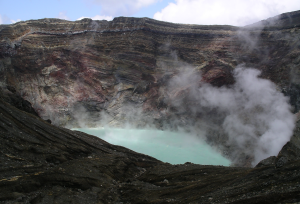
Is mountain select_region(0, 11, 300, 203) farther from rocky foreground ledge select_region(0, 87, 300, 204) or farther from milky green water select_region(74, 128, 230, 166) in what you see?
milky green water select_region(74, 128, 230, 166)

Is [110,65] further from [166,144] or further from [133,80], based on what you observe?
[166,144]

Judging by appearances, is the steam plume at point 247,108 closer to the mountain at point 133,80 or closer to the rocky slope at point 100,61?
the mountain at point 133,80

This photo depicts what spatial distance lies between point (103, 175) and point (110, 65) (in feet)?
58.1

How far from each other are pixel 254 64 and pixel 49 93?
73.0 ft

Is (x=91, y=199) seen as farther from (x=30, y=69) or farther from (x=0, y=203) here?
(x=30, y=69)

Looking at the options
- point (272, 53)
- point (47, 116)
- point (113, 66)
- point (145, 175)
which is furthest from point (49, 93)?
point (272, 53)

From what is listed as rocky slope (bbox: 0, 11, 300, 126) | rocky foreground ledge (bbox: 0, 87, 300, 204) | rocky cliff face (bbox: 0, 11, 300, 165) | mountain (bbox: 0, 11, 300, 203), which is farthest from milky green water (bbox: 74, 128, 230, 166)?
rocky foreground ledge (bbox: 0, 87, 300, 204)

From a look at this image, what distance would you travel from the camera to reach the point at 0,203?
26.4 feet

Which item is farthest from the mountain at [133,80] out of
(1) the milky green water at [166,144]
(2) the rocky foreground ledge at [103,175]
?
(1) the milky green water at [166,144]

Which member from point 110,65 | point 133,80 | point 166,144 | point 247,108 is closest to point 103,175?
point 166,144

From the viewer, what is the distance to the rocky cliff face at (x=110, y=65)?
26.8 m

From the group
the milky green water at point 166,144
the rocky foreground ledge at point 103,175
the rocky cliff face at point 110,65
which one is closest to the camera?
the rocky foreground ledge at point 103,175

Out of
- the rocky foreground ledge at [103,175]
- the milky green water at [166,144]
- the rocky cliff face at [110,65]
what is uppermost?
the rocky cliff face at [110,65]

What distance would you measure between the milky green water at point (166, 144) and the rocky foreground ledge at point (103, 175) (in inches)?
169
